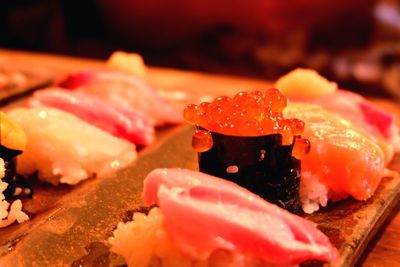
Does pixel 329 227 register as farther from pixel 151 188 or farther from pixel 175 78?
pixel 175 78

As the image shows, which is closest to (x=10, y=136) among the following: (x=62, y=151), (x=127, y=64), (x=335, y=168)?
(x=62, y=151)

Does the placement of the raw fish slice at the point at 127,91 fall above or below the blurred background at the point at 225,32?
above

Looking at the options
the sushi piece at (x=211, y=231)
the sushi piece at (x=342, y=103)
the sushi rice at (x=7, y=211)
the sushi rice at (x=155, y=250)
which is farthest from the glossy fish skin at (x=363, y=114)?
the sushi rice at (x=7, y=211)

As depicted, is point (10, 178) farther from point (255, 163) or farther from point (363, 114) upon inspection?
point (363, 114)

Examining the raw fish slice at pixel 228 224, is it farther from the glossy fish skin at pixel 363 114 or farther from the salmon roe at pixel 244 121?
the glossy fish skin at pixel 363 114

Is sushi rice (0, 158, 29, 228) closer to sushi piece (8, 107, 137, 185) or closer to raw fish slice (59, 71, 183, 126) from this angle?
sushi piece (8, 107, 137, 185)

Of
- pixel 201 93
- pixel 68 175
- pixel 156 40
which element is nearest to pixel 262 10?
pixel 156 40

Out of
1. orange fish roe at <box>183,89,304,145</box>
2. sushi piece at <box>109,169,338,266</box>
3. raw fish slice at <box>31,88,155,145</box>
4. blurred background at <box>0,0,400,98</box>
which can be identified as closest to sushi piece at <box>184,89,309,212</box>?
orange fish roe at <box>183,89,304,145</box>
